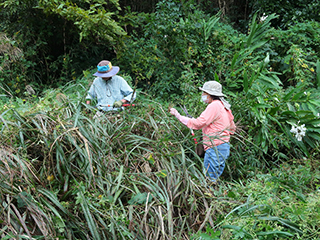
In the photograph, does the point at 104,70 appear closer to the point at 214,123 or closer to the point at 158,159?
the point at 214,123

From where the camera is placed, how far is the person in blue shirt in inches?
190

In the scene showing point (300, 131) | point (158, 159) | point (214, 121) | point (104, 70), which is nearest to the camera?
point (158, 159)

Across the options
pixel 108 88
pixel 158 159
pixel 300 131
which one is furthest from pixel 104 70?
pixel 300 131

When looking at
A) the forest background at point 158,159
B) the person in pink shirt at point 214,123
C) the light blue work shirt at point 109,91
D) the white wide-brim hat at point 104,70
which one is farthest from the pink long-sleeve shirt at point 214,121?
the white wide-brim hat at point 104,70

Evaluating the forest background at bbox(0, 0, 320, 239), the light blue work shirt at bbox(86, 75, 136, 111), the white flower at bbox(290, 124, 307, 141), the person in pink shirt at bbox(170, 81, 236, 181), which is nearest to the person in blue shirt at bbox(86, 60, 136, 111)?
the light blue work shirt at bbox(86, 75, 136, 111)

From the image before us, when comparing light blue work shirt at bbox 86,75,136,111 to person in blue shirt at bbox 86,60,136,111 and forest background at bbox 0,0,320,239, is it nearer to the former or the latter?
person in blue shirt at bbox 86,60,136,111

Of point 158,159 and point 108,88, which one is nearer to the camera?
point 158,159

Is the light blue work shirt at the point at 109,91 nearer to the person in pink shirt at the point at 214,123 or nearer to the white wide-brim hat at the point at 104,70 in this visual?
the white wide-brim hat at the point at 104,70

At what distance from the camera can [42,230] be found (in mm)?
2586

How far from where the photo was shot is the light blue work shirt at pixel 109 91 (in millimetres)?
4848

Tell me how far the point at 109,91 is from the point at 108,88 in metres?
0.05

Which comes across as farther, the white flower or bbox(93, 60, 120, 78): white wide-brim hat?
bbox(93, 60, 120, 78): white wide-brim hat

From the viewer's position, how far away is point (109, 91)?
16.2 feet

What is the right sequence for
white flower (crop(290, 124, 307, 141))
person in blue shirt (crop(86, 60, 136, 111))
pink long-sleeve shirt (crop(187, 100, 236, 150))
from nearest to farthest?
1. pink long-sleeve shirt (crop(187, 100, 236, 150))
2. white flower (crop(290, 124, 307, 141))
3. person in blue shirt (crop(86, 60, 136, 111))
